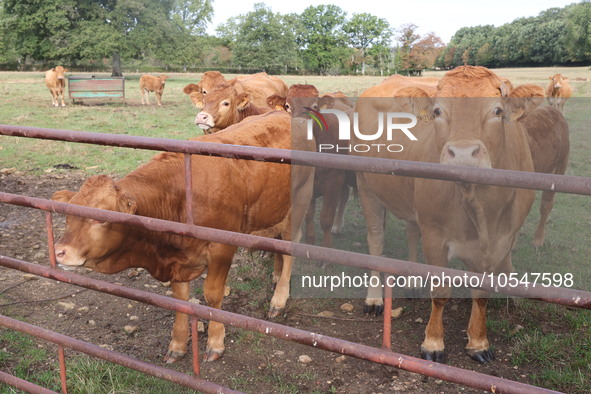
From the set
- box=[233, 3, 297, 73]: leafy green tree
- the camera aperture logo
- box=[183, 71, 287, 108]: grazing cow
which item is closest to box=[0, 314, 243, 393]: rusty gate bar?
the camera aperture logo

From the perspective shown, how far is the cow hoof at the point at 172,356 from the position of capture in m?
3.59

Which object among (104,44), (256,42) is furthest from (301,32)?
(104,44)

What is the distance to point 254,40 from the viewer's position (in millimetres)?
69625

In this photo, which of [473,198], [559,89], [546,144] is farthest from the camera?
[559,89]

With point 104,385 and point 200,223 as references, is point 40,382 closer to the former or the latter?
point 104,385

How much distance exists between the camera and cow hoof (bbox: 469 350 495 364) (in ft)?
11.9

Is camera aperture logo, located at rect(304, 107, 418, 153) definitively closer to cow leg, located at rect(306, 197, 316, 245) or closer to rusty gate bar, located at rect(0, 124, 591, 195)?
cow leg, located at rect(306, 197, 316, 245)

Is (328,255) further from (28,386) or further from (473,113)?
(473,113)

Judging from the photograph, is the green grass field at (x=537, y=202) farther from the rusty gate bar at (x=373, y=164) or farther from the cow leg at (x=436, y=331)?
the rusty gate bar at (x=373, y=164)

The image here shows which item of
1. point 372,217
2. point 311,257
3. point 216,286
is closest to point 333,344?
point 311,257

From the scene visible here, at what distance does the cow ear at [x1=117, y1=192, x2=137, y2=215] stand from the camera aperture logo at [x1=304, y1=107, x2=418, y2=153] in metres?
2.68

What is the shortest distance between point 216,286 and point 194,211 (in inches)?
22.8

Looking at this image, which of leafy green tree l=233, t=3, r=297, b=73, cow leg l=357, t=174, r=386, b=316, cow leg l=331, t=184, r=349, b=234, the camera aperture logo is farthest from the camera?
leafy green tree l=233, t=3, r=297, b=73

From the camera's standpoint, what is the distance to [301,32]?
89.4 metres
